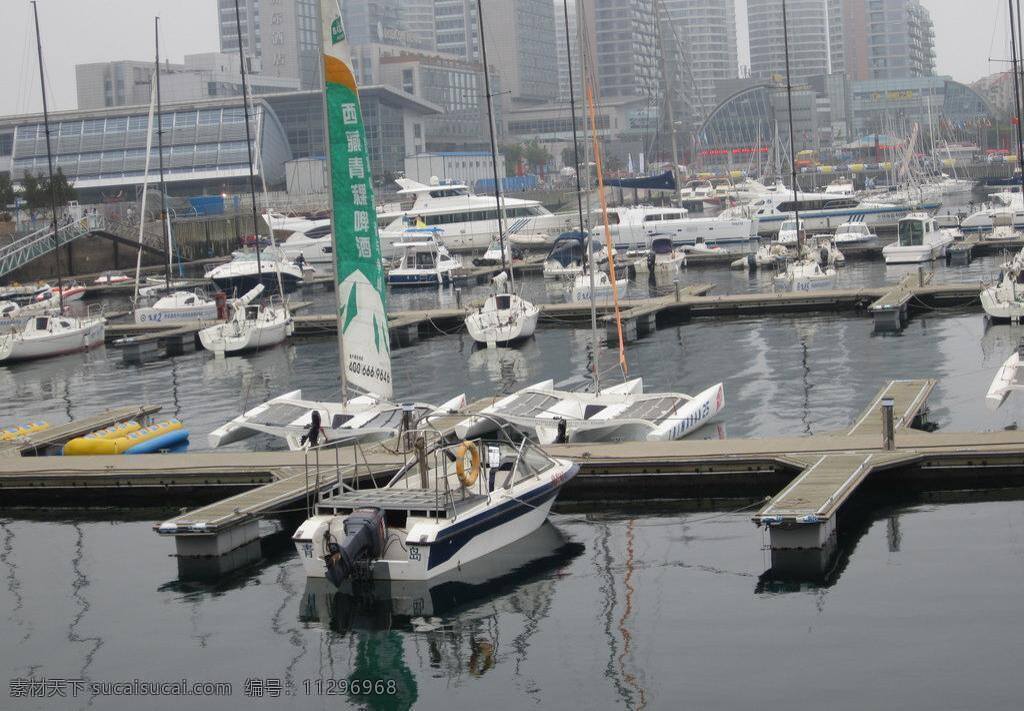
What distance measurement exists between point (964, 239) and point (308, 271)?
39728 millimetres

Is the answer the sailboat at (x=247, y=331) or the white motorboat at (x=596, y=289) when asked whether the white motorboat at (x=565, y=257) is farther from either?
the sailboat at (x=247, y=331)

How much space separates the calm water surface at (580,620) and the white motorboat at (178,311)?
32114 millimetres

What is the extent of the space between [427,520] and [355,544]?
1.24 m

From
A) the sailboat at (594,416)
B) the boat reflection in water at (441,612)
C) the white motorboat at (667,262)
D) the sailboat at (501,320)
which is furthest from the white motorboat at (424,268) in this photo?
the boat reflection in water at (441,612)

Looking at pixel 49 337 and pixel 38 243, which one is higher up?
pixel 38 243

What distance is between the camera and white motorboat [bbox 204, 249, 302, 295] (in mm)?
77125

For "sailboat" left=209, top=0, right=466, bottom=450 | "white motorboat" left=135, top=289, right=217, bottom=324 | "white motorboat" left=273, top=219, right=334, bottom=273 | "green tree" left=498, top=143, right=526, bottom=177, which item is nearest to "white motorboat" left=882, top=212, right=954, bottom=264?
"white motorboat" left=135, top=289, right=217, bottom=324

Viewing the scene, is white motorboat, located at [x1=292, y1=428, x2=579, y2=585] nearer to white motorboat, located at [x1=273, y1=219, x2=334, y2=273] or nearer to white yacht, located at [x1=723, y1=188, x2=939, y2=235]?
white motorboat, located at [x1=273, y1=219, x2=334, y2=273]

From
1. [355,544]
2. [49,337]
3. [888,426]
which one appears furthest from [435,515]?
[49,337]

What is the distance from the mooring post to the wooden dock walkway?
16954 millimetres

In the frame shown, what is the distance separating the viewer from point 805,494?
20953mm

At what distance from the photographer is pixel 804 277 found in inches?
A: 2313

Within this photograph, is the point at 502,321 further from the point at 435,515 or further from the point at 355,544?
the point at 355,544

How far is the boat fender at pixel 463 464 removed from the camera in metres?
20.1
